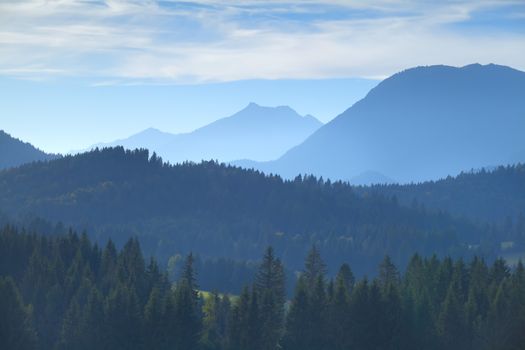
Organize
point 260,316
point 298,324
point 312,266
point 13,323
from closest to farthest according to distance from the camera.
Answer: point 13,323 < point 260,316 < point 298,324 < point 312,266

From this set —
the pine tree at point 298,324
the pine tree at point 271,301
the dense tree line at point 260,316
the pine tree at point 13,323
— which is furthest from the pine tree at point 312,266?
the pine tree at point 13,323

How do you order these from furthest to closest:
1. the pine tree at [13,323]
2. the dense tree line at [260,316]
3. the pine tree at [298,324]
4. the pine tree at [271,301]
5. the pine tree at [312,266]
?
the pine tree at [312,266] → the pine tree at [298,324] → the pine tree at [271,301] → the dense tree line at [260,316] → the pine tree at [13,323]

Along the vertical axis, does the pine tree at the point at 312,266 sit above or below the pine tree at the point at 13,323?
above

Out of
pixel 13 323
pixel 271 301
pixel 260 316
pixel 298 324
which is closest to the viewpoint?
pixel 13 323

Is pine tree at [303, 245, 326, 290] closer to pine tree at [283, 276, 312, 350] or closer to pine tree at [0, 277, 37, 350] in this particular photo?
pine tree at [283, 276, 312, 350]

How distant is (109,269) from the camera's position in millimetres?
133000

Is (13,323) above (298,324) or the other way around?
above

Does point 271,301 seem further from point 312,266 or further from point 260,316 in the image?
point 312,266

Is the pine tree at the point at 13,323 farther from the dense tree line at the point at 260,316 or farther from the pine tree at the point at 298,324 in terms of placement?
the pine tree at the point at 298,324

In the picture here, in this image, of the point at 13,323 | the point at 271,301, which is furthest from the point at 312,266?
the point at 13,323

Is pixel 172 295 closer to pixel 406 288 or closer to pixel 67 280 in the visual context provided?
pixel 67 280

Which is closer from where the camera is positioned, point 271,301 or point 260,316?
point 260,316

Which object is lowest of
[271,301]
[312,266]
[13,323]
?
[13,323]

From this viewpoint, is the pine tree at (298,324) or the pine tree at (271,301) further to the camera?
the pine tree at (298,324)
